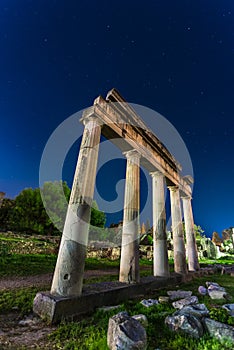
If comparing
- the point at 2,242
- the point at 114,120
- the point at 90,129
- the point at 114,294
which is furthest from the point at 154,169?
the point at 2,242

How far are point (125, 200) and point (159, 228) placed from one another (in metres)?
3.03

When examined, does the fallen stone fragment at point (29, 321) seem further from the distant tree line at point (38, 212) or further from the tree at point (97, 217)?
the tree at point (97, 217)

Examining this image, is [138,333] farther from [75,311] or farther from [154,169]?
[154,169]

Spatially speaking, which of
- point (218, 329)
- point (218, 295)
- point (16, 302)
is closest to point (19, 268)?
point (16, 302)

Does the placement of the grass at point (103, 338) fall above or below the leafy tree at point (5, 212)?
below

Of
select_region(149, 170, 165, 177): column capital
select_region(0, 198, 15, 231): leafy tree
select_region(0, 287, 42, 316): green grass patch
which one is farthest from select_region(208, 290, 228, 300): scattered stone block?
select_region(0, 198, 15, 231): leafy tree

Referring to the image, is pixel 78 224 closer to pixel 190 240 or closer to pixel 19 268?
pixel 19 268

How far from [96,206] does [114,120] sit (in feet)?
106

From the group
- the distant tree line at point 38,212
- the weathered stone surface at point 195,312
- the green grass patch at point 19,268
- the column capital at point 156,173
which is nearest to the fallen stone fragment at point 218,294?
the weathered stone surface at point 195,312

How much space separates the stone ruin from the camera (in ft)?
17.0

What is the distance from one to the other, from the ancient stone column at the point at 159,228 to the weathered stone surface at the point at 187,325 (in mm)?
6270

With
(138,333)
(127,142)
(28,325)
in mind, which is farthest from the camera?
(127,142)

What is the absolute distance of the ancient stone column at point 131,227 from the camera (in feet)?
24.5

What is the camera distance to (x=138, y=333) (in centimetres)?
301
